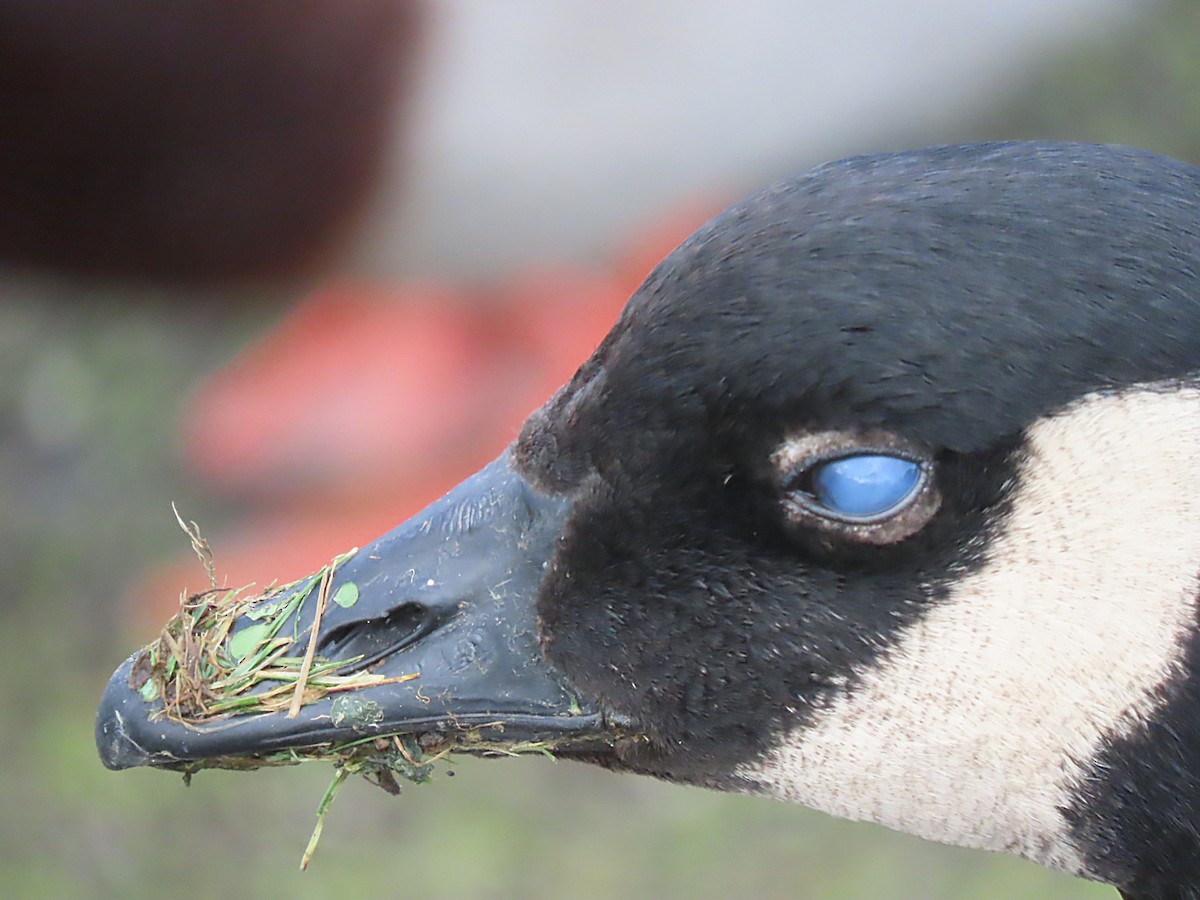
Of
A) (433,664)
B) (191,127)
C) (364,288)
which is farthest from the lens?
(364,288)

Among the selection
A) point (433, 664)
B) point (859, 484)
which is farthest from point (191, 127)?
point (859, 484)

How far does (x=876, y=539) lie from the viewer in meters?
1.36

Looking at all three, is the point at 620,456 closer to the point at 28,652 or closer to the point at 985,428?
the point at 985,428

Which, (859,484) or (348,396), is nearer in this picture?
(859,484)

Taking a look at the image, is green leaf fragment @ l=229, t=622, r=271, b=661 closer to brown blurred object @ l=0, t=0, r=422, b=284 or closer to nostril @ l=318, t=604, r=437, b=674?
nostril @ l=318, t=604, r=437, b=674

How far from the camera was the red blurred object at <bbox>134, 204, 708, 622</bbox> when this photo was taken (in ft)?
→ 13.9

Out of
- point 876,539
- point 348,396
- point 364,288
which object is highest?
point 876,539

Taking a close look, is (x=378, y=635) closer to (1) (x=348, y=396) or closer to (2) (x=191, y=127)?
(2) (x=191, y=127)

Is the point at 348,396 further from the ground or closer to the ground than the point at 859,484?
closer to the ground

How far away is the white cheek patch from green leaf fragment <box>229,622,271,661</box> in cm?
58

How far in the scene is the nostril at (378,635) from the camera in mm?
1493

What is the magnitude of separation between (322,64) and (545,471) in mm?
2845

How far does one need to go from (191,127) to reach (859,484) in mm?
3112

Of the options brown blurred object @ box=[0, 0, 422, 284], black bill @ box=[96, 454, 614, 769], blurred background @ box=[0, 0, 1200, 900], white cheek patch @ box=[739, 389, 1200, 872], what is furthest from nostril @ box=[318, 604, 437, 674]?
brown blurred object @ box=[0, 0, 422, 284]
